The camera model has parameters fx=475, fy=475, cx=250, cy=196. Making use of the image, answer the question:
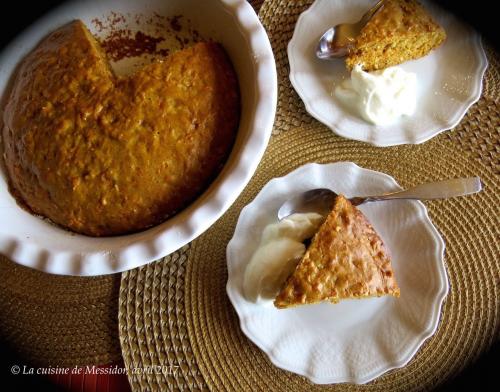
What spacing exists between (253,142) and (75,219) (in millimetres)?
443

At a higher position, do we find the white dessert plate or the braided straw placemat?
the white dessert plate

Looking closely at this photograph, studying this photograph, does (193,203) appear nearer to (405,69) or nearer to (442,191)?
(442,191)

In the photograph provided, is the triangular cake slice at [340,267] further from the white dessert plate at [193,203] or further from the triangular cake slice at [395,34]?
the triangular cake slice at [395,34]

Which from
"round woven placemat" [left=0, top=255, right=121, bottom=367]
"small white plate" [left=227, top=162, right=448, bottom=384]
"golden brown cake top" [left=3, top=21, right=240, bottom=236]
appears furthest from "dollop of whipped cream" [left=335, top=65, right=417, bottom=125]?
"round woven placemat" [left=0, top=255, right=121, bottom=367]

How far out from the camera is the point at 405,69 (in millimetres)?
1451

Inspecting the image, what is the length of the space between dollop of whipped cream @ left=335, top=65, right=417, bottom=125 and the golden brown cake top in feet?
1.35

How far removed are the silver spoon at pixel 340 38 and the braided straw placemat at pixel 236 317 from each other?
0.18 m

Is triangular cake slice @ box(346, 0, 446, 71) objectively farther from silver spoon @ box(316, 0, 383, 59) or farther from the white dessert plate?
the white dessert plate

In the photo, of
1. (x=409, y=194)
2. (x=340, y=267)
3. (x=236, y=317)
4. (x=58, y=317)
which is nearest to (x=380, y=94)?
(x=409, y=194)

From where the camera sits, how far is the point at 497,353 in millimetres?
1295

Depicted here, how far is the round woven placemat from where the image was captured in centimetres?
130

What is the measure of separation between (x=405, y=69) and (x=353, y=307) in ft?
2.41

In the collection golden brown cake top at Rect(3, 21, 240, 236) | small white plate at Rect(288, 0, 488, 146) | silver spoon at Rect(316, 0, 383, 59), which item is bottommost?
small white plate at Rect(288, 0, 488, 146)

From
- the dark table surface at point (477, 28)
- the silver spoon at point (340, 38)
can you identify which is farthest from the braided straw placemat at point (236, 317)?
the silver spoon at point (340, 38)
